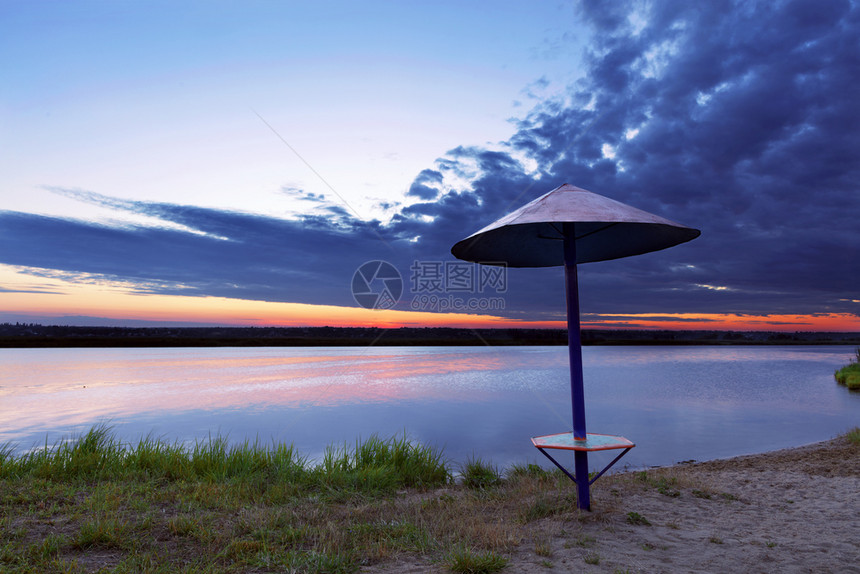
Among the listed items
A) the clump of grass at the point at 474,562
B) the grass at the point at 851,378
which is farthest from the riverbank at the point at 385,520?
the grass at the point at 851,378

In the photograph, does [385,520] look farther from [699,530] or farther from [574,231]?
[574,231]

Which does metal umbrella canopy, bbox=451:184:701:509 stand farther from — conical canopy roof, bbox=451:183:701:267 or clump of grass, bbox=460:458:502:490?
clump of grass, bbox=460:458:502:490

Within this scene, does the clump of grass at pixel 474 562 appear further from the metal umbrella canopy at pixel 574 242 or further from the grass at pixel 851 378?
the grass at pixel 851 378

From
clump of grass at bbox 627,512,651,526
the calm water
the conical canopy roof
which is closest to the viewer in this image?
the conical canopy roof

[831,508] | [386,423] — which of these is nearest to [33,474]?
[831,508]

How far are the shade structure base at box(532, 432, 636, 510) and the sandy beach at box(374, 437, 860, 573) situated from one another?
27cm

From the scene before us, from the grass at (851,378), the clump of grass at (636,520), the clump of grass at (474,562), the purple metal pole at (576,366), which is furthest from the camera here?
the grass at (851,378)

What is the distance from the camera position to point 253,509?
17.0 ft

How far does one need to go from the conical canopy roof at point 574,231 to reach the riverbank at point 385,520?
2.89m

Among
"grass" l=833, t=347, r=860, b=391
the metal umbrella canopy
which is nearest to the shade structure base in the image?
the metal umbrella canopy

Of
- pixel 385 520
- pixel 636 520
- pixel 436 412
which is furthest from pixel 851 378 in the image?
pixel 385 520

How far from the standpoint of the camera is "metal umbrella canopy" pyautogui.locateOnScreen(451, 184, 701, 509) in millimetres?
4523

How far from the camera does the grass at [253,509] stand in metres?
3.84

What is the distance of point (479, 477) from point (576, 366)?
3552 millimetres
